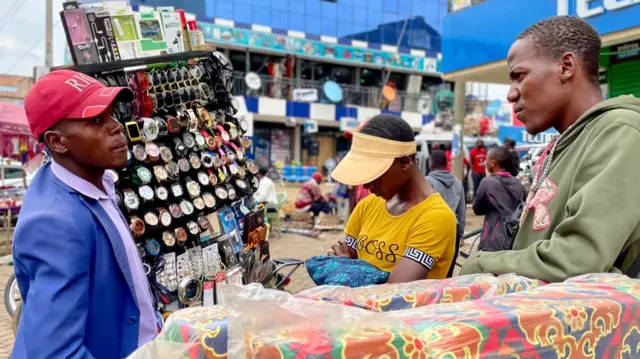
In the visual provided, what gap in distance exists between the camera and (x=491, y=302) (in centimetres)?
106

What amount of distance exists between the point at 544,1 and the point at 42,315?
7.87 m

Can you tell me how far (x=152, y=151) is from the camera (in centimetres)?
326

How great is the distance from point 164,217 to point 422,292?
2.37 meters

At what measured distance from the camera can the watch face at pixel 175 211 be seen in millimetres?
3387

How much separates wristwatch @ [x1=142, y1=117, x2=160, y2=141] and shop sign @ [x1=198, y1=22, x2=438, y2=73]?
907 inches

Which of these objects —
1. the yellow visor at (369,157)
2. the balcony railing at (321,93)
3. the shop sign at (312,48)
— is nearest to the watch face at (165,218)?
the yellow visor at (369,157)

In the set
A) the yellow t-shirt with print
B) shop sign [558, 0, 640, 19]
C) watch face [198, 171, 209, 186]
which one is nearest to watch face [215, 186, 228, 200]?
watch face [198, 171, 209, 186]

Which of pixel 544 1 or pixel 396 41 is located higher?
pixel 396 41

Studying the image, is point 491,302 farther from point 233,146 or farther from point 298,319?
point 233,146

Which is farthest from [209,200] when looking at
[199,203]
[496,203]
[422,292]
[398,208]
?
[496,203]

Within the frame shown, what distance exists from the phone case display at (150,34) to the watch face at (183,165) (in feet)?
2.18

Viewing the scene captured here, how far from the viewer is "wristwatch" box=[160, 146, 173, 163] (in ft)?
10.9

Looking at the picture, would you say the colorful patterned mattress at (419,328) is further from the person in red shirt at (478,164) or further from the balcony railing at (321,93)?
the balcony railing at (321,93)

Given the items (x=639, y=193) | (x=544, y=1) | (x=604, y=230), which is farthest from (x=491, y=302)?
(x=544, y=1)
